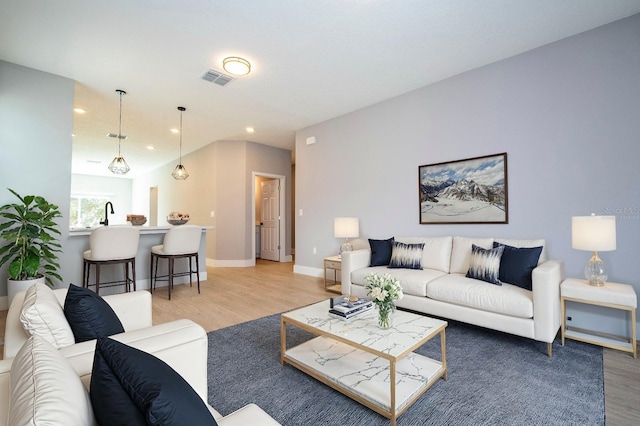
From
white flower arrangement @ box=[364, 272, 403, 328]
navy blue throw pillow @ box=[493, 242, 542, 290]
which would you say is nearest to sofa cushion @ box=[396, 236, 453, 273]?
navy blue throw pillow @ box=[493, 242, 542, 290]

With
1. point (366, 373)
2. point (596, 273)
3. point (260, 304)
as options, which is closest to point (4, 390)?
point (366, 373)

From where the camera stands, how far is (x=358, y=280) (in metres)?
3.53

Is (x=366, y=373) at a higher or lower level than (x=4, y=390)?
lower

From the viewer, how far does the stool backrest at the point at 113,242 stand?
343cm

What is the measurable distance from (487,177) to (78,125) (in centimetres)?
690

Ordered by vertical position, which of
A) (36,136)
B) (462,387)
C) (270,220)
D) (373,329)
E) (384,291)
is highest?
(36,136)

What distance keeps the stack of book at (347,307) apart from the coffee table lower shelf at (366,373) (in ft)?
0.92

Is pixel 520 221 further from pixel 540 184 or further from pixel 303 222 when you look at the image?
pixel 303 222

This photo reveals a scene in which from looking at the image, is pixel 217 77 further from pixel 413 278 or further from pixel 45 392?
pixel 45 392

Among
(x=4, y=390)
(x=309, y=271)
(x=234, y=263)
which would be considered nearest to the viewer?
(x=4, y=390)

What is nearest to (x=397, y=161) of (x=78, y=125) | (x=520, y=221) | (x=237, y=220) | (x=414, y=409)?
(x=520, y=221)

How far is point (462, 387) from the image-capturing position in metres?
1.87

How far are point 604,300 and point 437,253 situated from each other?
144 cm

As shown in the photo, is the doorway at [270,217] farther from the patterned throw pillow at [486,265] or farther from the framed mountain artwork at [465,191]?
the patterned throw pillow at [486,265]
